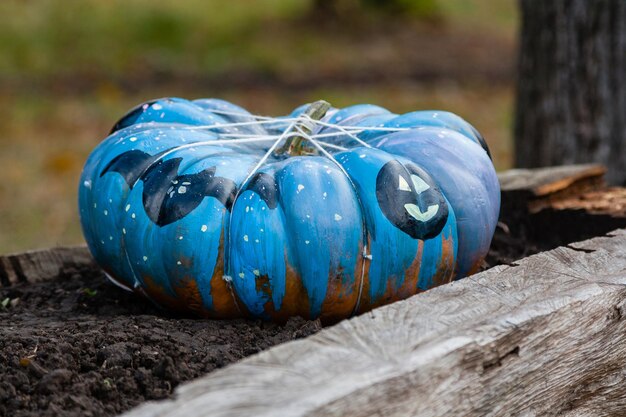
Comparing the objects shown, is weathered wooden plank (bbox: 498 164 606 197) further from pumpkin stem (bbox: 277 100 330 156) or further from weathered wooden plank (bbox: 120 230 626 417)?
pumpkin stem (bbox: 277 100 330 156)

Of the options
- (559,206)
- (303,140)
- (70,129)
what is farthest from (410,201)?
(70,129)

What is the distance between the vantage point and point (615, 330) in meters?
2.50

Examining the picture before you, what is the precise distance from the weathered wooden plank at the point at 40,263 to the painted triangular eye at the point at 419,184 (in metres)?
1.40

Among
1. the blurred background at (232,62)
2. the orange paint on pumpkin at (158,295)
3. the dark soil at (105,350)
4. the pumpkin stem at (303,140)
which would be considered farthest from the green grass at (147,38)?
the orange paint on pumpkin at (158,295)

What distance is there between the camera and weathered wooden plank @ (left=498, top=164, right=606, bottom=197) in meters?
3.68

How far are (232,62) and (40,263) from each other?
638cm

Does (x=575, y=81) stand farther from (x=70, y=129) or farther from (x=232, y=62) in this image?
(x=232, y=62)

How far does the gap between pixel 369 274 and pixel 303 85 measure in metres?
6.41

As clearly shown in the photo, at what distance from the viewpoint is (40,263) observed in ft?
11.0

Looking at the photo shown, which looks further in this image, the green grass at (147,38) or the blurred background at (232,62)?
the green grass at (147,38)

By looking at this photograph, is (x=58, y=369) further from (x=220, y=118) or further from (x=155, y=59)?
(x=155, y=59)

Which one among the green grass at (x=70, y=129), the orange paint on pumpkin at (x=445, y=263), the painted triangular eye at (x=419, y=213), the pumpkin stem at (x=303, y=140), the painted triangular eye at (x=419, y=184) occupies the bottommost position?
the green grass at (x=70, y=129)

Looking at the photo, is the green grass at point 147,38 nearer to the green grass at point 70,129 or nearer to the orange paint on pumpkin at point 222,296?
the green grass at point 70,129

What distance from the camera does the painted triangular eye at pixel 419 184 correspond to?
2.56m
